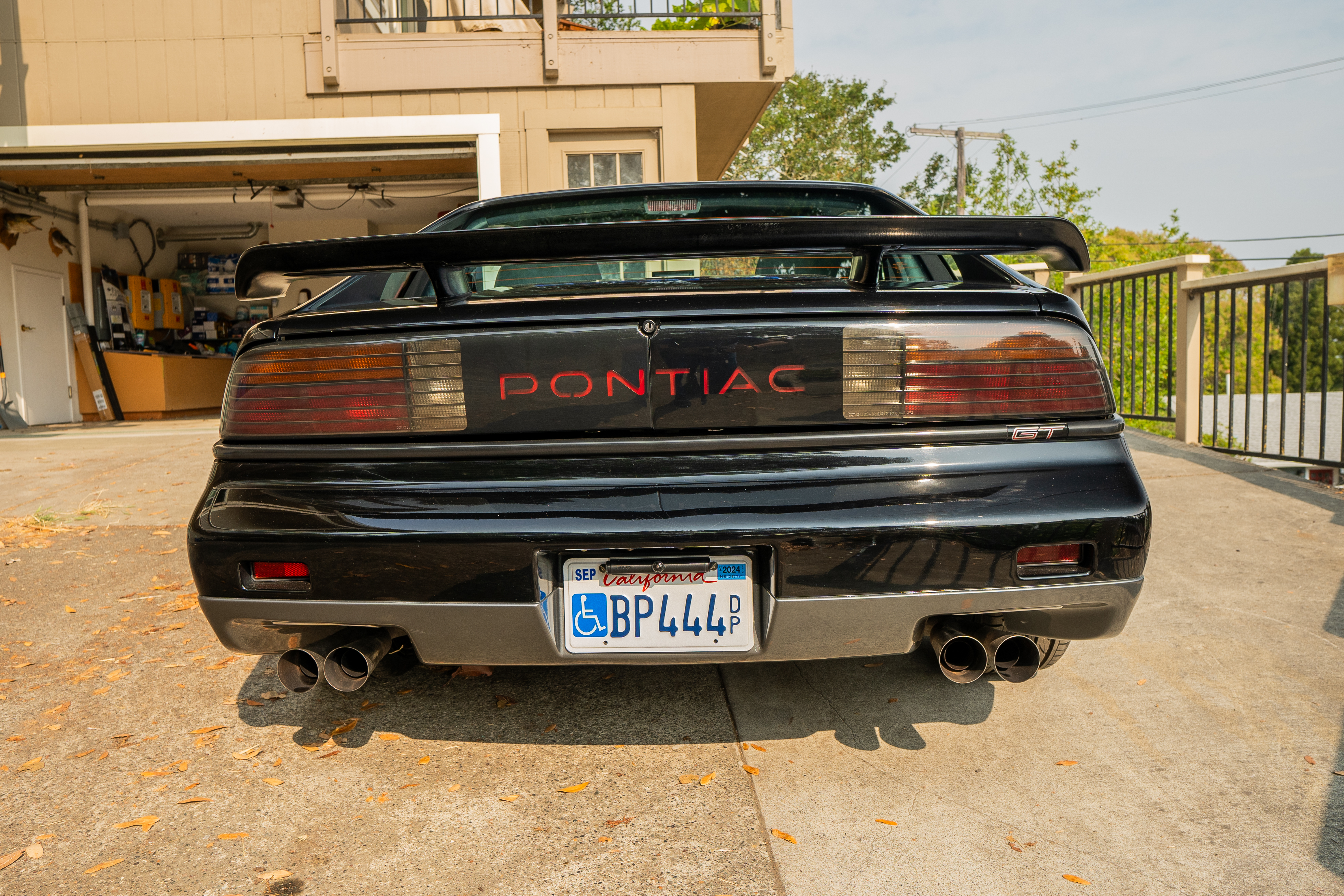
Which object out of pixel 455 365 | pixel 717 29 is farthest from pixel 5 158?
pixel 455 365

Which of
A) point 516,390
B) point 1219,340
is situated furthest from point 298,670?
point 1219,340

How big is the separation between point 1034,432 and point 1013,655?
48cm

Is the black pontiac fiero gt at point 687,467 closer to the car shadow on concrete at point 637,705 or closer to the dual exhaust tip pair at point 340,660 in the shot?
the dual exhaust tip pair at point 340,660

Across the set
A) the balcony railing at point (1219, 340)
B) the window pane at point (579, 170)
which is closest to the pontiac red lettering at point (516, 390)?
the balcony railing at point (1219, 340)

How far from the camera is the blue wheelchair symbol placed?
64.7 inches

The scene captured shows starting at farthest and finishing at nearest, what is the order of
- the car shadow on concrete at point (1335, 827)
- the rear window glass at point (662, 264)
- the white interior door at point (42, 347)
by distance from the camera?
the white interior door at point (42, 347), the rear window glass at point (662, 264), the car shadow on concrete at point (1335, 827)

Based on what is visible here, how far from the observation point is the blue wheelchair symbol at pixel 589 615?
164 cm

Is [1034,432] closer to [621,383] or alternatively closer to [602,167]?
[621,383]

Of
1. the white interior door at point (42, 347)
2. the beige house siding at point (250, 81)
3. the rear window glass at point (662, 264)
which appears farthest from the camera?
the white interior door at point (42, 347)

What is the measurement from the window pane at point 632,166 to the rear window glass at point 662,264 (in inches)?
207

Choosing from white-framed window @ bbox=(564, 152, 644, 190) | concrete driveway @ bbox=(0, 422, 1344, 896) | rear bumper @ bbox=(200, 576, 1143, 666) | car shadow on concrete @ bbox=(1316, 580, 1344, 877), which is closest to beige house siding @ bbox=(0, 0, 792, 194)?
white-framed window @ bbox=(564, 152, 644, 190)

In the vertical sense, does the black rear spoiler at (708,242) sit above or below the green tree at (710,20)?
below

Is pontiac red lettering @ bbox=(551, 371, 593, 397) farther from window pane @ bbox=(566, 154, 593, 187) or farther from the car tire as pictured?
window pane @ bbox=(566, 154, 593, 187)

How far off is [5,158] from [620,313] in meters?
9.16
